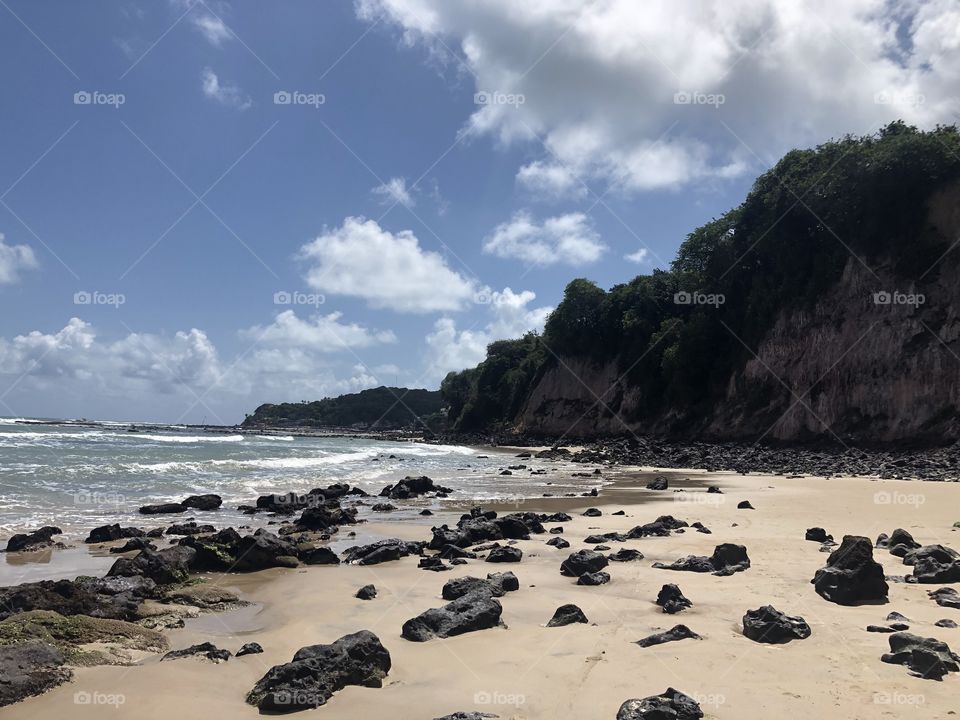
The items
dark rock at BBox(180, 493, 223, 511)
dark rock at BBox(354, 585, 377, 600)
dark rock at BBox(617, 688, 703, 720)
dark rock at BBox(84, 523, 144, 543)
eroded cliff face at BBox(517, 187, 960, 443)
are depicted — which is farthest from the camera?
eroded cliff face at BBox(517, 187, 960, 443)

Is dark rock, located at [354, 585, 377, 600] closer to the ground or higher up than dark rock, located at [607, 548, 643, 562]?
closer to the ground

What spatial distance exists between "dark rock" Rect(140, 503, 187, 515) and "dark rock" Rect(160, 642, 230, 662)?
12.1m

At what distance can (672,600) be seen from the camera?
7.39 metres

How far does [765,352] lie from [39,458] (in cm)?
4327

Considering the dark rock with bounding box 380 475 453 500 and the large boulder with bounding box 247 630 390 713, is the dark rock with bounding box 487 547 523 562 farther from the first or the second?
the dark rock with bounding box 380 475 453 500

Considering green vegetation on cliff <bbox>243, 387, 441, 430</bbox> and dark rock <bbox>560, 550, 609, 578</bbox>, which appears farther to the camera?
green vegetation on cliff <bbox>243, 387, 441, 430</bbox>

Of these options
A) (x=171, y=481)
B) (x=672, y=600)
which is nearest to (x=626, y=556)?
(x=672, y=600)

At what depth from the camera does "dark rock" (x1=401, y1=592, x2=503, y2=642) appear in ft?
22.3

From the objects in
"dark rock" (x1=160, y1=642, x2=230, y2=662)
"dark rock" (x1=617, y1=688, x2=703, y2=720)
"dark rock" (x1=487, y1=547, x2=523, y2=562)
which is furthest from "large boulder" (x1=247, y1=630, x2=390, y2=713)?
"dark rock" (x1=487, y1=547, x2=523, y2=562)

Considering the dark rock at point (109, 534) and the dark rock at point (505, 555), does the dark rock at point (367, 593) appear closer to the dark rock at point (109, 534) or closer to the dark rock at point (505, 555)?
the dark rock at point (505, 555)

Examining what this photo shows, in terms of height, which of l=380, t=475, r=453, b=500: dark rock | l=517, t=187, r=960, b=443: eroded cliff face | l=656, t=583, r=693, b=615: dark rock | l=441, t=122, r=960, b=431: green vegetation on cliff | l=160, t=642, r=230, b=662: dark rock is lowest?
l=380, t=475, r=453, b=500: dark rock

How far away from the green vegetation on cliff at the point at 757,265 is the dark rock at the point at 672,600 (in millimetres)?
36118

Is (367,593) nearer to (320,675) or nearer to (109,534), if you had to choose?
(320,675)

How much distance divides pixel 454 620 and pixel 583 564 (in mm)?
3091
